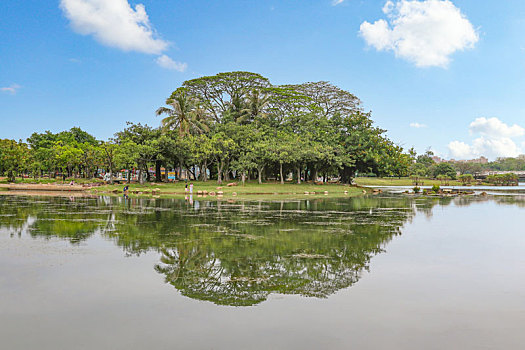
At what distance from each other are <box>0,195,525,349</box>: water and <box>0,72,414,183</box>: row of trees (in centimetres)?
3613

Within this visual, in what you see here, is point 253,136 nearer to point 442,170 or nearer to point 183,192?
point 183,192

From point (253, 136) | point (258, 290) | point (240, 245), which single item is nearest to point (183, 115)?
point (253, 136)

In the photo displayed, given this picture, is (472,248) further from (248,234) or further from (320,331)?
(320,331)

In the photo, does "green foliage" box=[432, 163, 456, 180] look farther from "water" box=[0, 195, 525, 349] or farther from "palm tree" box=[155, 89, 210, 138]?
"water" box=[0, 195, 525, 349]

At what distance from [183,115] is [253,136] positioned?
10694mm

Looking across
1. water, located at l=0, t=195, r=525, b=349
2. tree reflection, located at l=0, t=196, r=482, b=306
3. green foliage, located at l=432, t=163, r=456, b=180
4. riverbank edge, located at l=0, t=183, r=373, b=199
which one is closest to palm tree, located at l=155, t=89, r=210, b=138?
riverbank edge, located at l=0, t=183, r=373, b=199

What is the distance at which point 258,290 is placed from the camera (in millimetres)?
7402

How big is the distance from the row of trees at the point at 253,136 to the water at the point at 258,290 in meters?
36.1

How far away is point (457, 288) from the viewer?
7.80m

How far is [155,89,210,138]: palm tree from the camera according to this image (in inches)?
2092

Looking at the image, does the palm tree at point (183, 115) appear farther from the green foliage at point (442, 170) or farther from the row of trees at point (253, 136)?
the green foliage at point (442, 170)

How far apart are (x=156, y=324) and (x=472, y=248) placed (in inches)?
429

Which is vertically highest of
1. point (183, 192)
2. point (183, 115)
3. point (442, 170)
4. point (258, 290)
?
point (183, 115)

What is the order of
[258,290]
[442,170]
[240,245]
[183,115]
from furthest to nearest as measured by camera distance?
[442,170]
[183,115]
[240,245]
[258,290]
